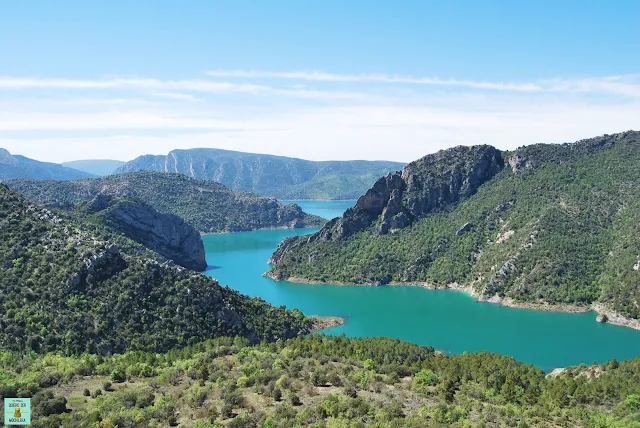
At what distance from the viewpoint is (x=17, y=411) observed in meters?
33.0

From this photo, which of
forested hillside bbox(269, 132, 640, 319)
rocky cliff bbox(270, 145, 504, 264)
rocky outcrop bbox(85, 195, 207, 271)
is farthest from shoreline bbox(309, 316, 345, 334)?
rocky outcrop bbox(85, 195, 207, 271)

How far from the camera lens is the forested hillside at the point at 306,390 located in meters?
34.8

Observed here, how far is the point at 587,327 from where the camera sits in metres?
88.1

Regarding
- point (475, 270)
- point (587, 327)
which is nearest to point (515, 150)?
point (475, 270)

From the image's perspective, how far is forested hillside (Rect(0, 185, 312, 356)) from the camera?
2379 inches

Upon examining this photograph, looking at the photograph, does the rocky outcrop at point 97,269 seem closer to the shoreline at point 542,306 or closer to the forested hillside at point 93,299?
the forested hillside at point 93,299

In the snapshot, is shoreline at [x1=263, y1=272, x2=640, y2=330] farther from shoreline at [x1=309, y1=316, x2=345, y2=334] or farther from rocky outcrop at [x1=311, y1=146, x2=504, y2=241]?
shoreline at [x1=309, y1=316, x2=345, y2=334]

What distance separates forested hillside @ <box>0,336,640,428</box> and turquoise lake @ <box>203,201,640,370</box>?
21056 mm

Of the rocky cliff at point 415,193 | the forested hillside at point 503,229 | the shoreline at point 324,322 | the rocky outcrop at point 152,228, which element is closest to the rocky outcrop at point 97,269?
the shoreline at point 324,322

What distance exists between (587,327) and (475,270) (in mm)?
31251

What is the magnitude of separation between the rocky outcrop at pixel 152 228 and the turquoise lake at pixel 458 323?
26966 millimetres

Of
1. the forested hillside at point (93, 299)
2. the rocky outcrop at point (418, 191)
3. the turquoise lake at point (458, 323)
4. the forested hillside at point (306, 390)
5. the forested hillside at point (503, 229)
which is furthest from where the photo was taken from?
the rocky outcrop at point (418, 191)

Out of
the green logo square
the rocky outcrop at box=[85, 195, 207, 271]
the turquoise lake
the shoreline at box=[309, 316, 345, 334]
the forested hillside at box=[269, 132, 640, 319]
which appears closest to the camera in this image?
the green logo square

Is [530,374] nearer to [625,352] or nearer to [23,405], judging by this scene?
[625,352]
